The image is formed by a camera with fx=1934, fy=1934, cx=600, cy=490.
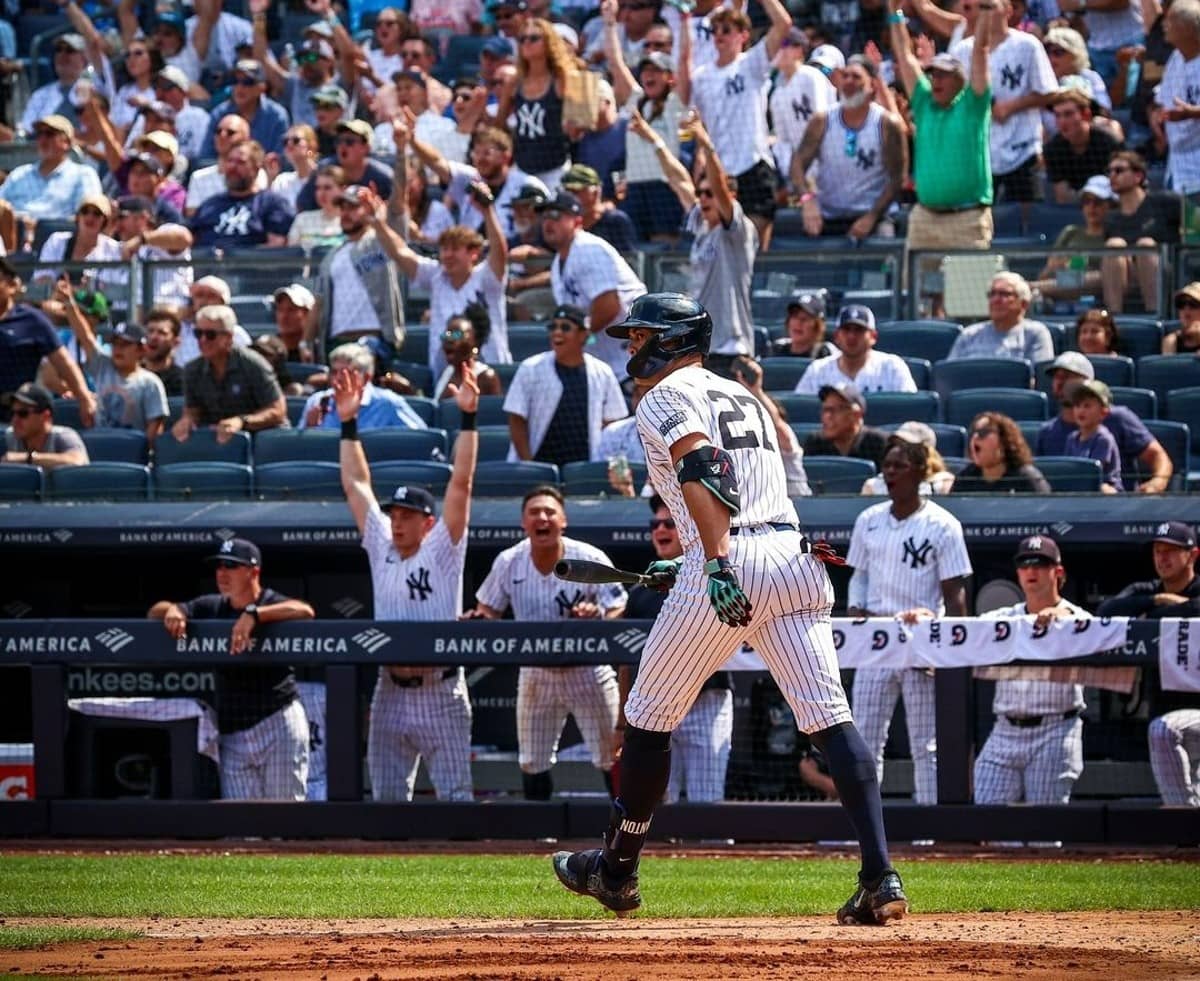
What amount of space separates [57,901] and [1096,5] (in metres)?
9.98

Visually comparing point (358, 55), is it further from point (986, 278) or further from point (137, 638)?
point (137, 638)

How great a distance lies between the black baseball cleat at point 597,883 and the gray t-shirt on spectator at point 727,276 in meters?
4.94

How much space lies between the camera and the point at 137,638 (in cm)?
856

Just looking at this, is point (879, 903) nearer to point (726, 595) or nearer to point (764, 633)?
point (764, 633)

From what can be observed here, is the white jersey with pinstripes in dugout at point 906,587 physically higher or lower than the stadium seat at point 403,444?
lower

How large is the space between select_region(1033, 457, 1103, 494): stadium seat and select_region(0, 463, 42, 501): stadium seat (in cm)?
499

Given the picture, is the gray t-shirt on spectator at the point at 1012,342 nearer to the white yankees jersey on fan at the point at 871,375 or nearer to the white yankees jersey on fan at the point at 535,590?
the white yankees jersey on fan at the point at 871,375

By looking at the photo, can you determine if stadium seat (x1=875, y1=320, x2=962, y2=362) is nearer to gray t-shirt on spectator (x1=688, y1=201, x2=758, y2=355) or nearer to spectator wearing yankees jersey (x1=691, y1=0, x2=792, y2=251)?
gray t-shirt on spectator (x1=688, y1=201, x2=758, y2=355)

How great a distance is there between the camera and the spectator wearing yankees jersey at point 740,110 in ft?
38.1

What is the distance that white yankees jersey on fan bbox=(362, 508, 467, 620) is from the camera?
344 inches

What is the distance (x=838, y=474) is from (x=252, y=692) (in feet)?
9.70

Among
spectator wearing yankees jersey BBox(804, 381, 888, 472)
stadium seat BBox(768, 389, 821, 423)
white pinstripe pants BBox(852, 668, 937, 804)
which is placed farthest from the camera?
stadium seat BBox(768, 389, 821, 423)

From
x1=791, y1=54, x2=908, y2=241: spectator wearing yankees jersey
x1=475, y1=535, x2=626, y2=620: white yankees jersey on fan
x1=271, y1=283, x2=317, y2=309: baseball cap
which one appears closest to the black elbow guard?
x1=475, y1=535, x2=626, y2=620: white yankees jersey on fan

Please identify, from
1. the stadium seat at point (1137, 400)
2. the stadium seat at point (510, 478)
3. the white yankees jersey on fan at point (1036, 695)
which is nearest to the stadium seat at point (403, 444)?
the stadium seat at point (510, 478)
